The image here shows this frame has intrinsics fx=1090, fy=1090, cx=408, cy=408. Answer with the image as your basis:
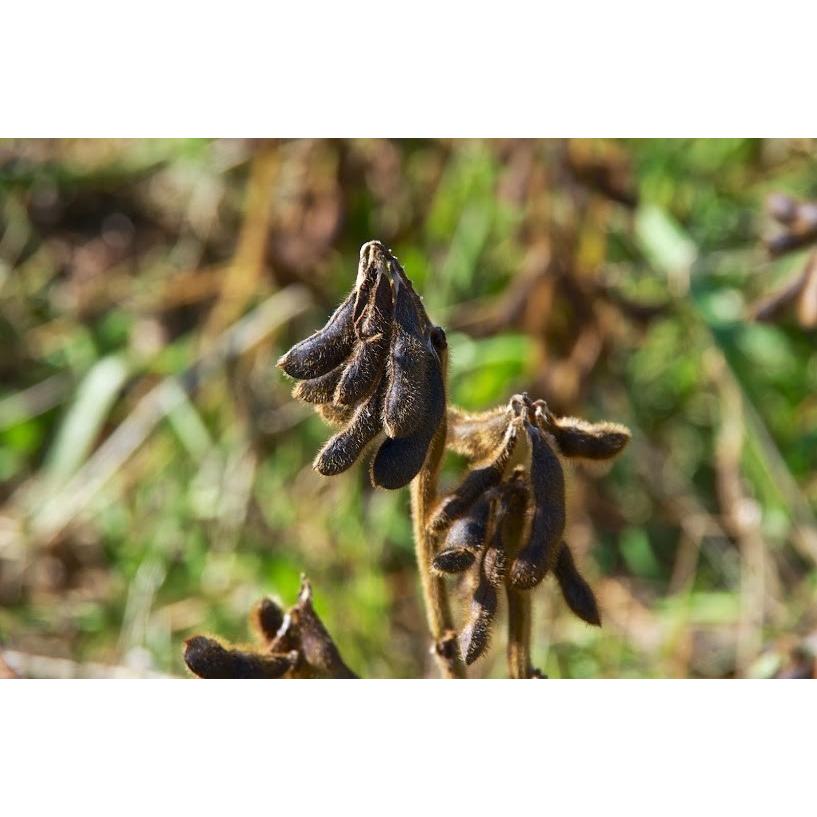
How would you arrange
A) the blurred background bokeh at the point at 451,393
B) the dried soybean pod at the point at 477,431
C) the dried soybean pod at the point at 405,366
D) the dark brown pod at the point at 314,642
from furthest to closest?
1. the blurred background bokeh at the point at 451,393
2. the dark brown pod at the point at 314,642
3. the dried soybean pod at the point at 477,431
4. the dried soybean pod at the point at 405,366

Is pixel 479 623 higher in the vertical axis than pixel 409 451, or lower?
lower

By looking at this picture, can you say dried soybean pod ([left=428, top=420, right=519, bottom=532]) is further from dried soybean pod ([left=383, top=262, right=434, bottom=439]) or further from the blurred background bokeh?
the blurred background bokeh

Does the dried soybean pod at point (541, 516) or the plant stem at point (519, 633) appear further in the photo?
the plant stem at point (519, 633)

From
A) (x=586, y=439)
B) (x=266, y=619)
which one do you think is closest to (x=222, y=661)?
(x=266, y=619)

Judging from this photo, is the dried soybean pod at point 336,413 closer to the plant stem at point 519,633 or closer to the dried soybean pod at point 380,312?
the dried soybean pod at point 380,312

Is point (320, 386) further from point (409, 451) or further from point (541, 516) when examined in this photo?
point (541, 516)

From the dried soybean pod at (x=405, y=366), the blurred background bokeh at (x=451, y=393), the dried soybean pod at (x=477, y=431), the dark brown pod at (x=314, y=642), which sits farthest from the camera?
the blurred background bokeh at (x=451, y=393)

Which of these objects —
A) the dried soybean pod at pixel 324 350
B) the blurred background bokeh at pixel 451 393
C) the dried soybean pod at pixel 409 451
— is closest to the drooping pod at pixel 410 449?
the dried soybean pod at pixel 409 451
